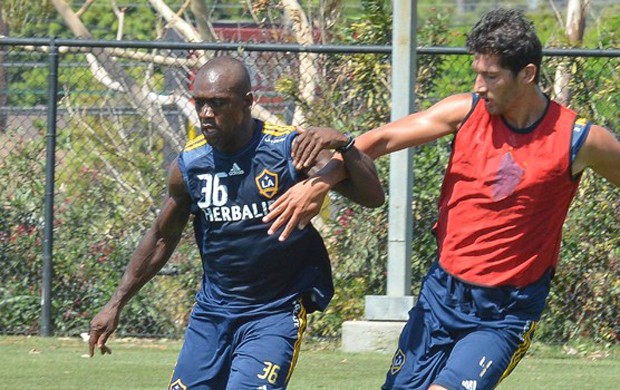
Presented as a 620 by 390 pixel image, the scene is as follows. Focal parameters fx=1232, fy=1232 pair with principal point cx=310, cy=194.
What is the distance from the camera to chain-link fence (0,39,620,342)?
8.90 metres

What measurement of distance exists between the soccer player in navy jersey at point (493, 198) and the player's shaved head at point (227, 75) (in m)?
0.37

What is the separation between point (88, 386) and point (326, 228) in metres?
2.59

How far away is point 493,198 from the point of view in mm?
4656

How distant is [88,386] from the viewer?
23.8 ft

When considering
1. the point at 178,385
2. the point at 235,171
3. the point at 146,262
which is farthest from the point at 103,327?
the point at 235,171

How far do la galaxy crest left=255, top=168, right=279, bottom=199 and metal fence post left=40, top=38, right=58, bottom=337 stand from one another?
4278 mm

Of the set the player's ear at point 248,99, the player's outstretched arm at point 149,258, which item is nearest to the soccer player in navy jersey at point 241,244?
the player's ear at point 248,99

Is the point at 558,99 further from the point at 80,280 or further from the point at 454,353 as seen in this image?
the point at 454,353

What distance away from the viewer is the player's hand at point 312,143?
4.68 meters

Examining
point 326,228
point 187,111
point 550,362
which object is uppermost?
point 187,111

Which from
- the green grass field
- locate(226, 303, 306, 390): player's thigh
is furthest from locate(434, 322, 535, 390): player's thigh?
the green grass field

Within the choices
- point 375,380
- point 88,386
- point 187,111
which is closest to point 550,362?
point 375,380

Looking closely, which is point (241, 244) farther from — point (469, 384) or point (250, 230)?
point (469, 384)

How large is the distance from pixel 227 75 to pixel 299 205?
68 cm
